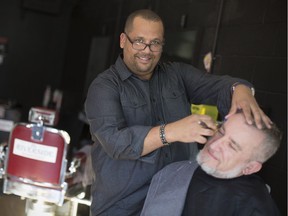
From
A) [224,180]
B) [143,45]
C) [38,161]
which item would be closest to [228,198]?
[224,180]

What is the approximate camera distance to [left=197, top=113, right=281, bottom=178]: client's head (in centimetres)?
173

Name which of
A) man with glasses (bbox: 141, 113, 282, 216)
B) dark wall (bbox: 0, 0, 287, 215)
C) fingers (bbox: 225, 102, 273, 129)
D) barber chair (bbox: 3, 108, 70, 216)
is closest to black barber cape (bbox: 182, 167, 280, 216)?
man with glasses (bbox: 141, 113, 282, 216)

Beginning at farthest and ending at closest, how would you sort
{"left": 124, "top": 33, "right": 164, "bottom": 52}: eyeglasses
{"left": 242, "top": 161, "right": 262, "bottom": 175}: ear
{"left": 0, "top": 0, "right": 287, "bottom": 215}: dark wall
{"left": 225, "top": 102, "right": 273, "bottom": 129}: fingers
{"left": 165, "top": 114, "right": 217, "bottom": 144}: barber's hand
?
{"left": 0, "top": 0, "right": 287, "bottom": 215}: dark wall → {"left": 124, "top": 33, "right": 164, "bottom": 52}: eyeglasses → {"left": 242, "top": 161, "right": 262, "bottom": 175}: ear → {"left": 225, "top": 102, "right": 273, "bottom": 129}: fingers → {"left": 165, "top": 114, "right": 217, "bottom": 144}: barber's hand

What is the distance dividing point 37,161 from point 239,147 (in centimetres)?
91

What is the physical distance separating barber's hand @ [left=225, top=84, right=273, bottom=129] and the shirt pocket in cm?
33

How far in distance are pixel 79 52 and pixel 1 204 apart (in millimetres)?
5025

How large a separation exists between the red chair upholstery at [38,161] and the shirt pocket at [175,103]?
1.62 feet

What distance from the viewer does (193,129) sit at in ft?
5.14

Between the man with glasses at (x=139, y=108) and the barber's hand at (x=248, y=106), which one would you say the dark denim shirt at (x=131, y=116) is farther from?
the barber's hand at (x=248, y=106)

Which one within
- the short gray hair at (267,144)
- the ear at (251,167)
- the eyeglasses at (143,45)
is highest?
the eyeglasses at (143,45)

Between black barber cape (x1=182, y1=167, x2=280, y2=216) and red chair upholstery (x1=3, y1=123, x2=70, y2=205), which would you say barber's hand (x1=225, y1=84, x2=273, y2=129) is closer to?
black barber cape (x1=182, y1=167, x2=280, y2=216)

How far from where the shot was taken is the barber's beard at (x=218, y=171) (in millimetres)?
1812

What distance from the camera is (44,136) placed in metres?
1.96

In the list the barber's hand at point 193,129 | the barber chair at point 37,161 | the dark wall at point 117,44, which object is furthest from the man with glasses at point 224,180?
the dark wall at point 117,44
